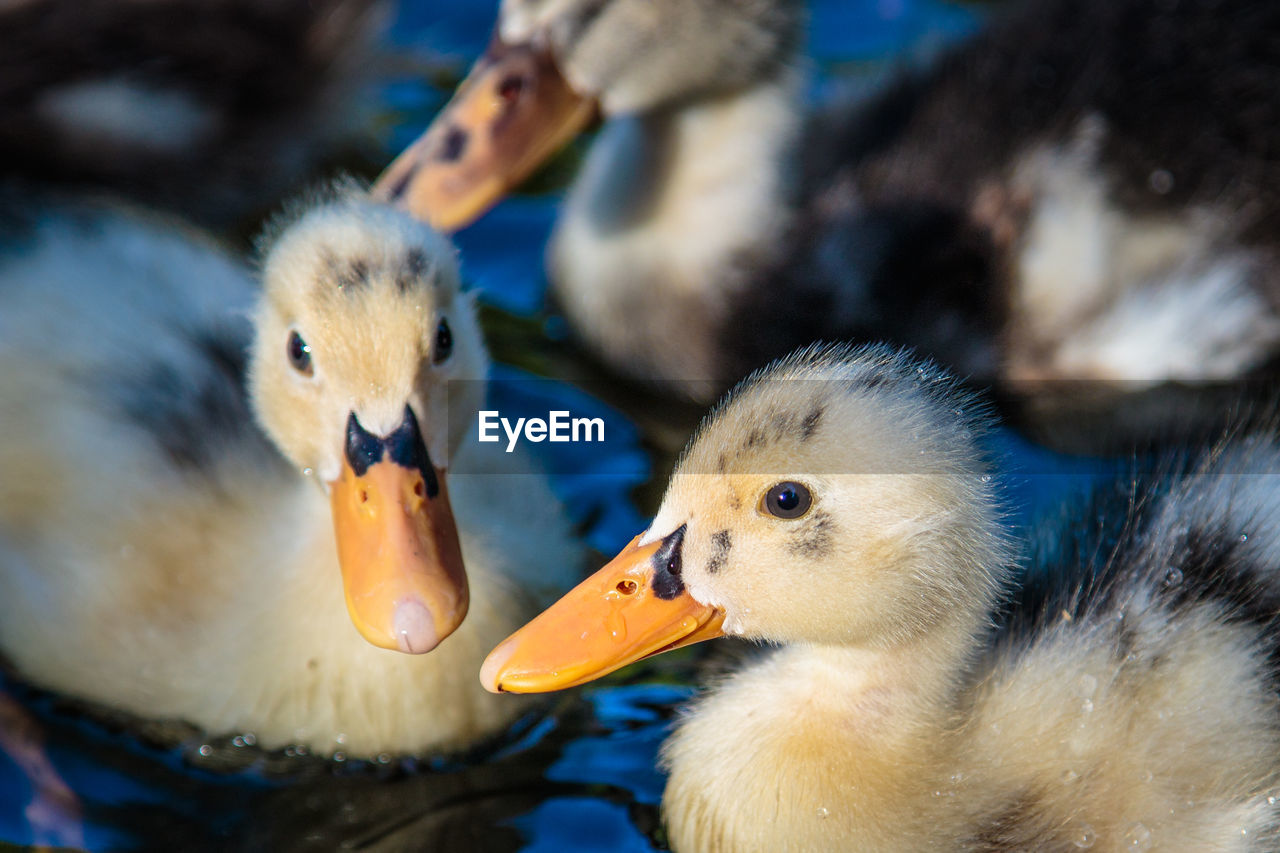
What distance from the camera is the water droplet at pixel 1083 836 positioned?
2.69m

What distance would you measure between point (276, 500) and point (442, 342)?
0.57 metres

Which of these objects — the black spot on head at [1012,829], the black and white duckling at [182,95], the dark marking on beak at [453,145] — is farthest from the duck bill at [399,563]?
the black and white duckling at [182,95]

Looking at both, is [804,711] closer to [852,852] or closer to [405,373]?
[852,852]

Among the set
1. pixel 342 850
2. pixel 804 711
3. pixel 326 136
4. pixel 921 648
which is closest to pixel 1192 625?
pixel 921 648

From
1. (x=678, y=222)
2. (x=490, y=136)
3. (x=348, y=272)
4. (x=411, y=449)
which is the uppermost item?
(x=490, y=136)

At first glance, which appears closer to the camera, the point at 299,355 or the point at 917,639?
the point at 917,639

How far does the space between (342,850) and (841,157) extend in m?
2.13

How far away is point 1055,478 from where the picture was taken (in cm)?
395

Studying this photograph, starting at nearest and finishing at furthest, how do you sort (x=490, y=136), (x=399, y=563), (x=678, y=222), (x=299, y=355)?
(x=399, y=563)
(x=299, y=355)
(x=490, y=136)
(x=678, y=222)

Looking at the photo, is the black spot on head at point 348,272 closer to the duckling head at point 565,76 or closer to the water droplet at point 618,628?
the water droplet at point 618,628

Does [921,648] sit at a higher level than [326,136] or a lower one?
lower

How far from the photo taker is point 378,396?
2951 mm

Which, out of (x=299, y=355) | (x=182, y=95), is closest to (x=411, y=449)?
(x=299, y=355)

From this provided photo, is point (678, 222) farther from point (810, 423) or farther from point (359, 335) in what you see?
point (810, 423)
